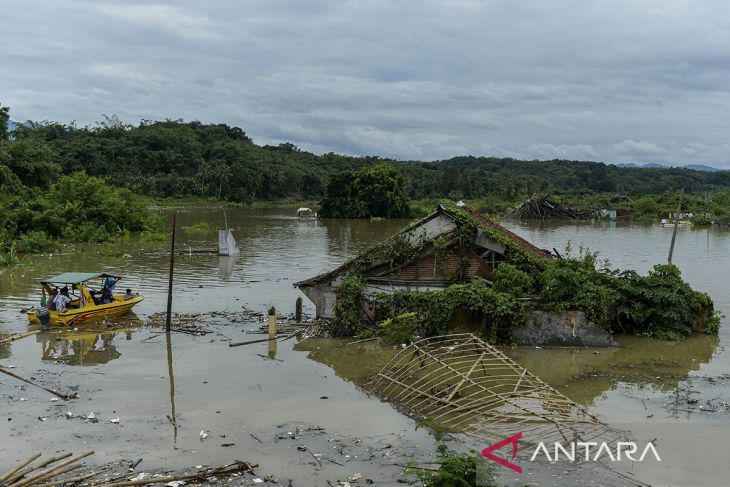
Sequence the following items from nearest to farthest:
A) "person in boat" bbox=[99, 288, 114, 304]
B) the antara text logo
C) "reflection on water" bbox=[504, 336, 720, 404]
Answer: the antara text logo, "reflection on water" bbox=[504, 336, 720, 404], "person in boat" bbox=[99, 288, 114, 304]

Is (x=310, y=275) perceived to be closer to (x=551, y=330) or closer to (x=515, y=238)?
(x=515, y=238)

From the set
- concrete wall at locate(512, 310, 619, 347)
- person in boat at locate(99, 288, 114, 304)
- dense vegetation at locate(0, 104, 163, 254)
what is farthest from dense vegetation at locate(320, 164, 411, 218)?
concrete wall at locate(512, 310, 619, 347)

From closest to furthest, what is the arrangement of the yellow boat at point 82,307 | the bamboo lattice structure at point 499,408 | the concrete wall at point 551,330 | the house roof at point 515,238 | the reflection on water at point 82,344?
the bamboo lattice structure at point 499,408 < the reflection on water at point 82,344 < the concrete wall at point 551,330 < the yellow boat at point 82,307 < the house roof at point 515,238

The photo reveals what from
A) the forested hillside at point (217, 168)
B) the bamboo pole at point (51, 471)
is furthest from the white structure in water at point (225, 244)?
the forested hillside at point (217, 168)

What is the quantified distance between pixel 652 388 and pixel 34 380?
13.1 metres

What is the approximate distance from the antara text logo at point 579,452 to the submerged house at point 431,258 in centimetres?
804

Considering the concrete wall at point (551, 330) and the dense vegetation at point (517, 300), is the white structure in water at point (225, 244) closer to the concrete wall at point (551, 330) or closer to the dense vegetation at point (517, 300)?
the dense vegetation at point (517, 300)

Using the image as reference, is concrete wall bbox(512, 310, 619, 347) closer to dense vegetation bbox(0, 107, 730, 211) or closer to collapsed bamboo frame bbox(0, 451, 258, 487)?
collapsed bamboo frame bbox(0, 451, 258, 487)

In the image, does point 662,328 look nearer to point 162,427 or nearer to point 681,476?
point 681,476

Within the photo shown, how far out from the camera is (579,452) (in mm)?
10258

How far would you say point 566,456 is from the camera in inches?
401

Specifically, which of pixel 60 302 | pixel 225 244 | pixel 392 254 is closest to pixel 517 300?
pixel 392 254

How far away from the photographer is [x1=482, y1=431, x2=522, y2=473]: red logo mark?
9805 mm

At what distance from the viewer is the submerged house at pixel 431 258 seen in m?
18.2
